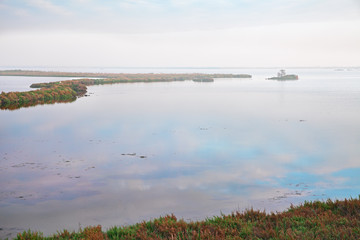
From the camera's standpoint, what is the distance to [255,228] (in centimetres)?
733

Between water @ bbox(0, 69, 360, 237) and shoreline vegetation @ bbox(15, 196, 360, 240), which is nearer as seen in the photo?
shoreline vegetation @ bbox(15, 196, 360, 240)

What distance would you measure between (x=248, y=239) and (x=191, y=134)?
50.5 feet

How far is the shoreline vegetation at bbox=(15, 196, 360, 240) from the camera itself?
683 centimetres

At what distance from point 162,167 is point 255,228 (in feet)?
25.7

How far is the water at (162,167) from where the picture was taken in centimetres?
1038

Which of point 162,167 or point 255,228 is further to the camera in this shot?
point 162,167

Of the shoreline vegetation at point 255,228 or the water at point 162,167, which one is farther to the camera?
the water at point 162,167

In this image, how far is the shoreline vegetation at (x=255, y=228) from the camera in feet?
22.4

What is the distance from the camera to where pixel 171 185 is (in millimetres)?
12492

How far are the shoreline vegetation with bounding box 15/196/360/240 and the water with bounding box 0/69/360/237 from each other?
1.43 meters

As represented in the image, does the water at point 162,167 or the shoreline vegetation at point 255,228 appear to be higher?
the shoreline vegetation at point 255,228

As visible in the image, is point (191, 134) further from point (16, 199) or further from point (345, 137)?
point (16, 199)

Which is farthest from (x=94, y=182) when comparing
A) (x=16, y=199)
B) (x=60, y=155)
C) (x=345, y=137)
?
(x=345, y=137)

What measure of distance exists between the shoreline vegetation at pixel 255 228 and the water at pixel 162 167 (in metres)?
1.43
